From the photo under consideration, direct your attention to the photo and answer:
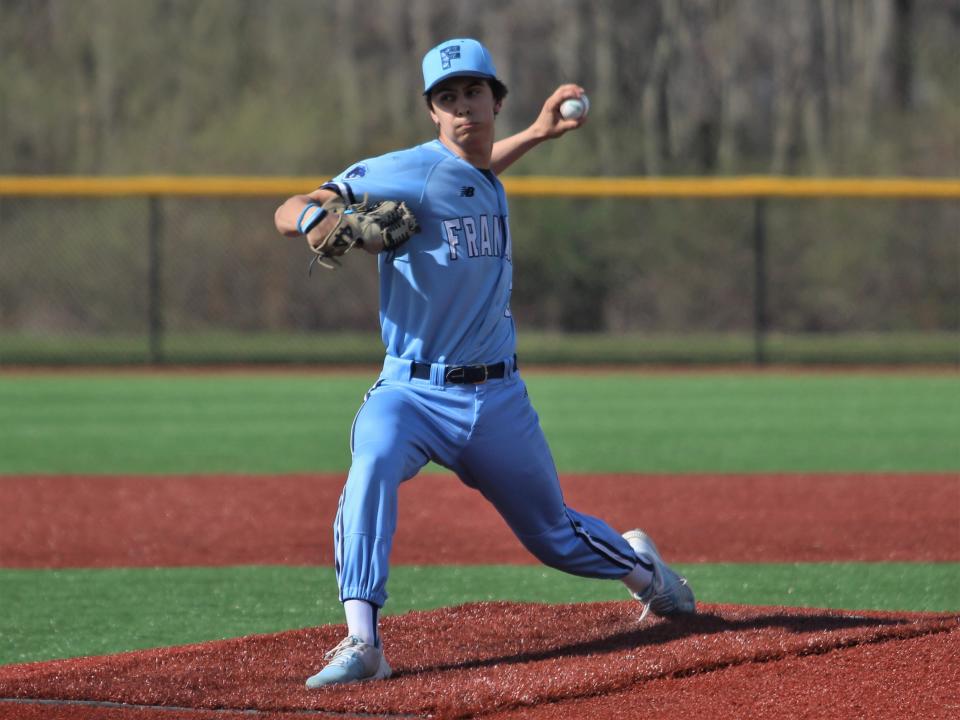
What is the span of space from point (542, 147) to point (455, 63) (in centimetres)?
2190

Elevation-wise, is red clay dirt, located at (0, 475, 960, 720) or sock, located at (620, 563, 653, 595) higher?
sock, located at (620, 563, 653, 595)

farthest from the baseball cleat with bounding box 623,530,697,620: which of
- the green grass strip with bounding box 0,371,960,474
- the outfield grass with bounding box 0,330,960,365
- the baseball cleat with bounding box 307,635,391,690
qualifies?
the outfield grass with bounding box 0,330,960,365

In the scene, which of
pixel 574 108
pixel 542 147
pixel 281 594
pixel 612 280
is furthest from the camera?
pixel 542 147

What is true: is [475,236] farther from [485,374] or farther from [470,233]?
[485,374]

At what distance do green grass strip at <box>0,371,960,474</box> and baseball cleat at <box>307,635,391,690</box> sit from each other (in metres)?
5.62

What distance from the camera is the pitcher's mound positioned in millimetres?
3689

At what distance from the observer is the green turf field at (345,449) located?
5.50 meters

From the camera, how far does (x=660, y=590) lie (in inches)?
187

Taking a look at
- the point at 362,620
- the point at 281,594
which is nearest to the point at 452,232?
the point at 362,620

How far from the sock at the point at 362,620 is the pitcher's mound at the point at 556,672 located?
125 mm

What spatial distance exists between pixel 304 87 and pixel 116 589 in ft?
87.9

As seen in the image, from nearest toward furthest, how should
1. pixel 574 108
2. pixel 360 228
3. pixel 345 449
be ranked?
1. pixel 360 228
2. pixel 574 108
3. pixel 345 449

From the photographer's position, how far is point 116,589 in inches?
233

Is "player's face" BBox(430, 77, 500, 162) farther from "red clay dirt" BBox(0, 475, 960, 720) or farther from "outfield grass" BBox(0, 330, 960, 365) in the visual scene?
"outfield grass" BBox(0, 330, 960, 365)
